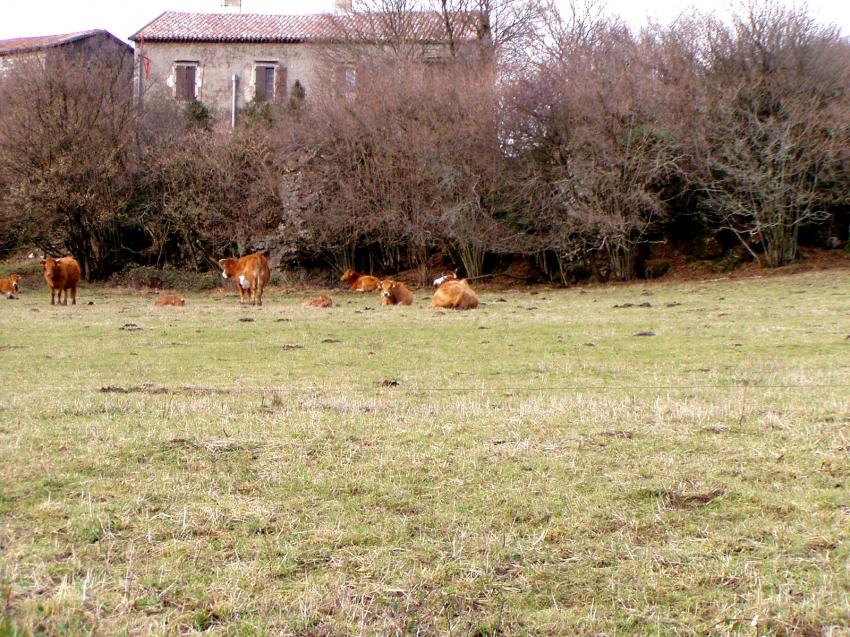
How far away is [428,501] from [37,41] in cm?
6273

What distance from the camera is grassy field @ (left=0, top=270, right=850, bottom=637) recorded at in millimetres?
3975

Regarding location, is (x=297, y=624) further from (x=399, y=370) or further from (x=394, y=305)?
(x=394, y=305)

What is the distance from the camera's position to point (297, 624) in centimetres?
384

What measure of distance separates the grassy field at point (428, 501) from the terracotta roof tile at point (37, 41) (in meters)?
49.5

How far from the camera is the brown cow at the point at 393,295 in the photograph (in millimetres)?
24469

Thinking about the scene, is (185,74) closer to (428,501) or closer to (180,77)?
(180,77)

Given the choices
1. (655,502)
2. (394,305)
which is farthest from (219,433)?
(394,305)

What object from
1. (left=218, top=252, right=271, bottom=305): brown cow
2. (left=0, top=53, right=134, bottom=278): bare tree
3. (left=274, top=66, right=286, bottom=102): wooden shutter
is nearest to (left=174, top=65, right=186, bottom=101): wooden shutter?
(left=274, top=66, right=286, bottom=102): wooden shutter

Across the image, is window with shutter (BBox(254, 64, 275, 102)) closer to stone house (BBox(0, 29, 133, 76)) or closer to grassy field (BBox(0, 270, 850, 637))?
stone house (BBox(0, 29, 133, 76))

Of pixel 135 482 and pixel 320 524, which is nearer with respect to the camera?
pixel 320 524

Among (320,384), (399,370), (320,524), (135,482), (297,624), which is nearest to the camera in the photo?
(297,624)

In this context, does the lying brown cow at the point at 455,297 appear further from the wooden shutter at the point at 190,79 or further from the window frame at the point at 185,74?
the wooden shutter at the point at 190,79

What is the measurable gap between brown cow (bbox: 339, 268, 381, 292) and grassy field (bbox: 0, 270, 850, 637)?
18671 mm

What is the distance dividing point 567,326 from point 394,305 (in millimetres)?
7365
